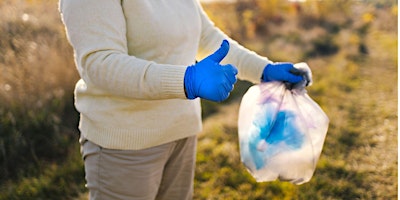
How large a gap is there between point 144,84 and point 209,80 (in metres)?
0.18

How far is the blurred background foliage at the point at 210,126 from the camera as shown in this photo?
106 inches

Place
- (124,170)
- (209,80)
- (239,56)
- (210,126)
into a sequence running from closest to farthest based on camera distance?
1. (209,80)
2. (124,170)
3. (239,56)
4. (210,126)

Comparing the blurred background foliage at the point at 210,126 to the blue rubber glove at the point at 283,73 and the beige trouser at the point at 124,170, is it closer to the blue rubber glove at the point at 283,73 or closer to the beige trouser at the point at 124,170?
the blue rubber glove at the point at 283,73

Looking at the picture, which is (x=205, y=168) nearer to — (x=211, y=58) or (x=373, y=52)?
(x=211, y=58)

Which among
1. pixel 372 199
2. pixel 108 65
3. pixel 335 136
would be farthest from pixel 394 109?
pixel 108 65

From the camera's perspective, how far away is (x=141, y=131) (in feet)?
4.77

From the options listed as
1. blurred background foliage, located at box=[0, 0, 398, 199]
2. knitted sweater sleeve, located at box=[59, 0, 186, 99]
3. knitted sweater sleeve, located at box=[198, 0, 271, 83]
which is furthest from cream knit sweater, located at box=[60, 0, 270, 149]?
blurred background foliage, located at box=[0, 0, 398, 199]

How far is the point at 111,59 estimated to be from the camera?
1.21 metres

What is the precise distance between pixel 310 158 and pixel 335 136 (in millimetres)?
1743

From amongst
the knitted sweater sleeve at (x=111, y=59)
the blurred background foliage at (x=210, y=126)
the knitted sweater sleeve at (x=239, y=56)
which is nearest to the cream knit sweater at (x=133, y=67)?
the knitted sweater sleeve at (x=111, y=59)

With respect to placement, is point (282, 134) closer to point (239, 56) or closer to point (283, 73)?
point (283, 73)

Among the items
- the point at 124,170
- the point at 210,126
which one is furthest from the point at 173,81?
the point at 210,126

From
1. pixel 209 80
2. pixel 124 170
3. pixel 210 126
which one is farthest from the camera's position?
pixel 210 126

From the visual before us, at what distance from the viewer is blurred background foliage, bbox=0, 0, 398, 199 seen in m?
2.69
